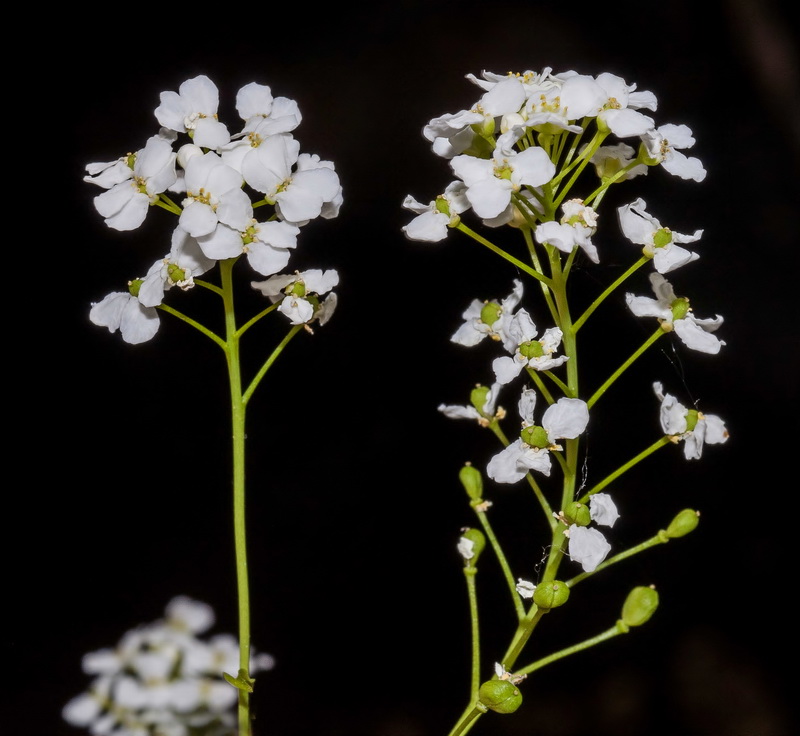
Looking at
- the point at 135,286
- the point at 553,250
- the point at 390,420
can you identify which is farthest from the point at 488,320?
the point at 390,420

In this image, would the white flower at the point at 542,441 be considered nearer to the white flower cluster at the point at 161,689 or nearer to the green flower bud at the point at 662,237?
the green flower bud at the point at 662,237

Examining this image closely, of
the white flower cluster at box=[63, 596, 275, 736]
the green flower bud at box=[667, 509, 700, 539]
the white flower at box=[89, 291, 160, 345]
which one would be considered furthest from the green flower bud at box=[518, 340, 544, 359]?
the white flower cluster at box=[63, 596, 275, 736]

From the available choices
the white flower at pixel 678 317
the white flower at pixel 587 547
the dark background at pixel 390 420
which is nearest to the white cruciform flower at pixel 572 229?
the white flower at pixel 678 317

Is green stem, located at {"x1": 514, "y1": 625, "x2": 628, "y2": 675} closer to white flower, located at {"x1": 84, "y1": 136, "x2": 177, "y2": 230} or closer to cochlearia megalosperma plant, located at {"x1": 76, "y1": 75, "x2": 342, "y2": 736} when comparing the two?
cochlearia megalosperma plant, located at {"x1": 76, "y1": 75, "x2": 342, "y2": 736}

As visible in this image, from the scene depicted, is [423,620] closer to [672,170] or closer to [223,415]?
[223,415]

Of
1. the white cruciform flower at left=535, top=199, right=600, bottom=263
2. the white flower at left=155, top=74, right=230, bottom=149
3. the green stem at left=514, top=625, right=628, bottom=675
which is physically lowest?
the green stem at left=514, top=625, right=628, bottom=675

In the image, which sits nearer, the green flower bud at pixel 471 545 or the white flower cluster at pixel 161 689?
the green flower bud at pixel 471 545
